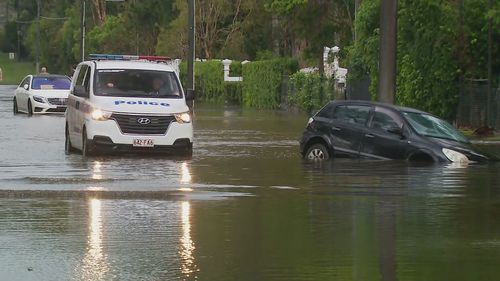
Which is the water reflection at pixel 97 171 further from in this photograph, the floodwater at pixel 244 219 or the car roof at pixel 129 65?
the car roof at pixel 129 65

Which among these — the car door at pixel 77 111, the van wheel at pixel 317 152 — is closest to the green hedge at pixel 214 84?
the car door at pixel 77 111

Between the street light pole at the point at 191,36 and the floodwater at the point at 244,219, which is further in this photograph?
the street light pole at the point at 191,36

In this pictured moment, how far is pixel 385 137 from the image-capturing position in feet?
74.3

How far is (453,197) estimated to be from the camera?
16719 millimetres

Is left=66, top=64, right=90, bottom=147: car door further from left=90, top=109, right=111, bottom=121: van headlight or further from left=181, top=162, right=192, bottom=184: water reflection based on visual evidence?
left=181, top=162, right=192, bottom=184: water reflection

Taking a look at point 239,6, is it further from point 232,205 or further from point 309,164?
point 232,205

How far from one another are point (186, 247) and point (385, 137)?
1116 centimetres

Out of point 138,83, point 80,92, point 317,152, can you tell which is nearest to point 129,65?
point 138,83

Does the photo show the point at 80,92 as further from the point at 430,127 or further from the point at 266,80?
the point at 266,80

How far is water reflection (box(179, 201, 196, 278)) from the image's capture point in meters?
10.7

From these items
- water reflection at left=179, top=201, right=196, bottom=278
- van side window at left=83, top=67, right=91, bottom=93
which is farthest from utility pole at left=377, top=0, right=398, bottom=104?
water reflection at left=179, top=201, right=196, bottom=278

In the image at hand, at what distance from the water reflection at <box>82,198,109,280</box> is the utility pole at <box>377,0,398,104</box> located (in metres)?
15.6

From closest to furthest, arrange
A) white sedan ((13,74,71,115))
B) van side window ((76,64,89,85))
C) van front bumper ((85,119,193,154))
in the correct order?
van front bumper ((85,119,193,154)) → van side window ((76,64,89,85)) → white sedan ((13,74,71,115))

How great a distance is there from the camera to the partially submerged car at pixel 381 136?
22.2 meters
